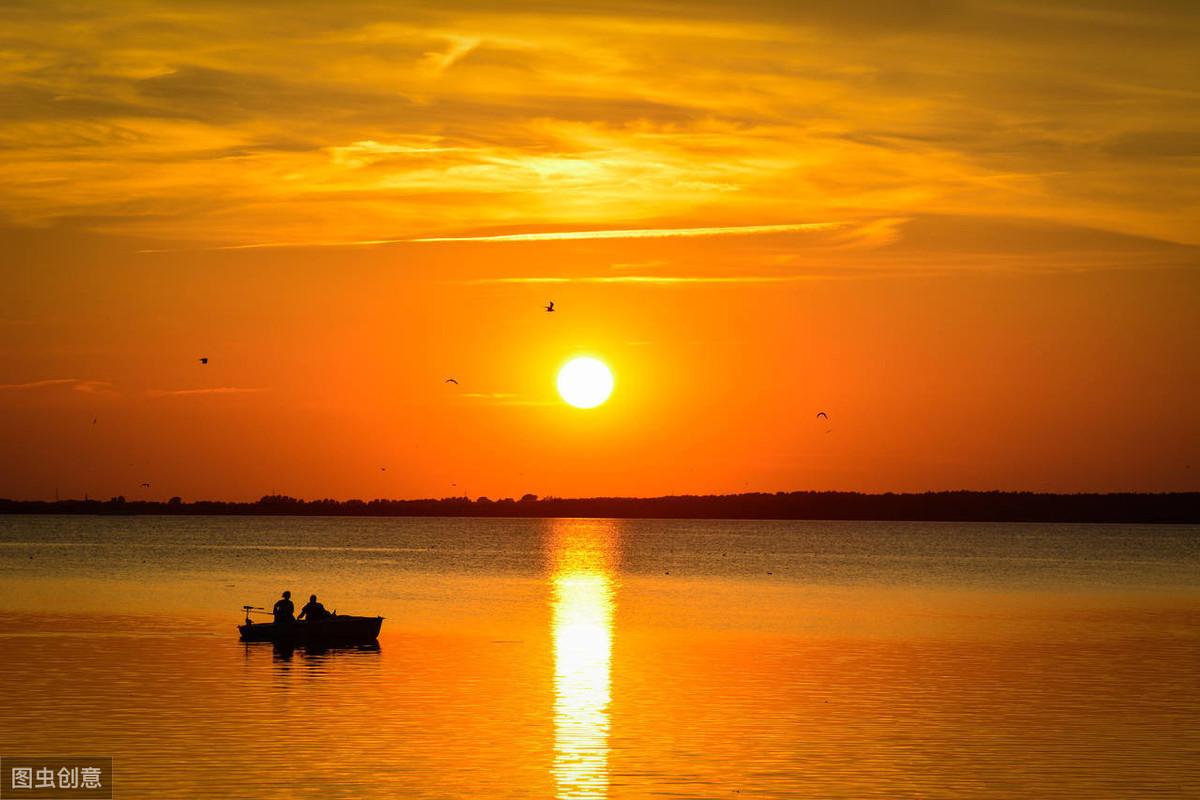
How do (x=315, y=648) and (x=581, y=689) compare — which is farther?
(x=315, y=648)

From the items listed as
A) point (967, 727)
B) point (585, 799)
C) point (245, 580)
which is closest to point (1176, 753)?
point (967, 727)

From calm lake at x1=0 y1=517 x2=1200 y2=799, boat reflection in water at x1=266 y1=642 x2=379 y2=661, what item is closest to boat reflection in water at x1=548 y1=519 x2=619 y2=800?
calm lake at x1=0 y1=517 x2=1200 y2=799

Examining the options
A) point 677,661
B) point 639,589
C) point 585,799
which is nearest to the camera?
point 585,799

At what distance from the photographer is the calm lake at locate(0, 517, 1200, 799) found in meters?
29.0

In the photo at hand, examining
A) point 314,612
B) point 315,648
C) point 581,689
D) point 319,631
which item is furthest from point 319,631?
point 581,689

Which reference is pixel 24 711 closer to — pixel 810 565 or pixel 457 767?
pixel 457 767

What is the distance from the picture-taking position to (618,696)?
1580 inches

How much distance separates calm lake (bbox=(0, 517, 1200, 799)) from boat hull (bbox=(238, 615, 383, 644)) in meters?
0.68

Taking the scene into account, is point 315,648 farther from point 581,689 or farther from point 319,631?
point 581,689

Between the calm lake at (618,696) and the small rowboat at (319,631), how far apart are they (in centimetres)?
70

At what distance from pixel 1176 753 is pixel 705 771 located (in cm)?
1043

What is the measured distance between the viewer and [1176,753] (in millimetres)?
32344

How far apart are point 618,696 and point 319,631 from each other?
15.9m

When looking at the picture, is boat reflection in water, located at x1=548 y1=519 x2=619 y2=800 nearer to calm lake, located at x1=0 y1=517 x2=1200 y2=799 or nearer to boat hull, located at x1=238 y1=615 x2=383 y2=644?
calm lake, located at x1=0 y1=517 x2=1200 y2=799
